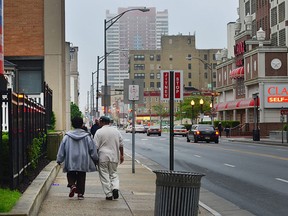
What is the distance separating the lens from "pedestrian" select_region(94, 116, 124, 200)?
1381 centimetres

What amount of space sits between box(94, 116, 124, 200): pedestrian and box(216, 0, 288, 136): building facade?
54.5m

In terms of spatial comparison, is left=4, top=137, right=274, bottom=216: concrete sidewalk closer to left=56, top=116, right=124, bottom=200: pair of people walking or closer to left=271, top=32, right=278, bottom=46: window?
left=56, top=116, right=124, bottom=200: pair of people walking

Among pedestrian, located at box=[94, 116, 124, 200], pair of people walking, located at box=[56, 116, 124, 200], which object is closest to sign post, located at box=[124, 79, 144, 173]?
pair of people walking, located at box=[56, 116, 124, 200]

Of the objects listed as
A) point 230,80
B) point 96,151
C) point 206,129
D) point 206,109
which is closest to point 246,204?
point 96,151

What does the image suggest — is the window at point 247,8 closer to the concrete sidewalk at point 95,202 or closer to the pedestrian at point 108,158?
the concrete sidewalk at point 95,202

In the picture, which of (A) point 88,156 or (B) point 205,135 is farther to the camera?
(B) point 205,135

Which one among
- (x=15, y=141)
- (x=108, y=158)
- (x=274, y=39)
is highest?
(x=274, y=39)

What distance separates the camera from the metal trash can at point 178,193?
28.8 feet

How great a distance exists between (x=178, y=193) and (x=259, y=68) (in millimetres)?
68936

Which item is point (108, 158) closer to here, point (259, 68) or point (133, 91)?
point (133, 91)

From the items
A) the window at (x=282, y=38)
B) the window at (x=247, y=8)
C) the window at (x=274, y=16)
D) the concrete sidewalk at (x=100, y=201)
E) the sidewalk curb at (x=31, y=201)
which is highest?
the window at (x=247, y=8)

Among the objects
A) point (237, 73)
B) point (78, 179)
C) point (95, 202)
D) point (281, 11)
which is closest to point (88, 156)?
point (78, 179)

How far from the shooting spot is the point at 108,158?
543 inches

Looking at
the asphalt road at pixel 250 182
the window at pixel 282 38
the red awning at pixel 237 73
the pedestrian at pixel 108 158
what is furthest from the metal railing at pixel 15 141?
the red awning at pixel 237 73
